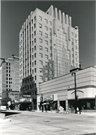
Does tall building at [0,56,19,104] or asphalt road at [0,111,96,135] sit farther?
tall building at [0,56,19,104]

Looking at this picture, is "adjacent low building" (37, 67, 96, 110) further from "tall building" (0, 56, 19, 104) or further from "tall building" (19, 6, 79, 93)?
"tall building" (0, 56, 19, 104)

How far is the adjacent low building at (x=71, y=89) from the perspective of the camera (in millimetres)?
43841

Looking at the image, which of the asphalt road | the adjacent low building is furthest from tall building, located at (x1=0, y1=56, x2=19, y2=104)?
the asphalt road

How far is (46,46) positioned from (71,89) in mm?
29962

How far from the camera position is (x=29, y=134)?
10367mm

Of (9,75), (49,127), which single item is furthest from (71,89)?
(9,75)

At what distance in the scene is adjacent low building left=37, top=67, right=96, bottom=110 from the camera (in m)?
43.8

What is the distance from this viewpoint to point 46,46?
75438 mm

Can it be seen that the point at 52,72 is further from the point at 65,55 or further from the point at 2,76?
the point at 2,76

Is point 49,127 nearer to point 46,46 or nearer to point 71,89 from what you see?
point 71,89

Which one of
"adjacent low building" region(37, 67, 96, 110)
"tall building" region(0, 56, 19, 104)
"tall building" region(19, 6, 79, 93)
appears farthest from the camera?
"tall building" region(0, 56, 19, 104)

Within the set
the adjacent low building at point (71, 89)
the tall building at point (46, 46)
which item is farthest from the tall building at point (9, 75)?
the adjacent low building at point (71, 89)

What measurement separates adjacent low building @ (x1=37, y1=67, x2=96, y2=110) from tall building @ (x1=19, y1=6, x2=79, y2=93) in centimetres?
1080

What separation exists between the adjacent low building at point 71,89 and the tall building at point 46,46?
425 inches
